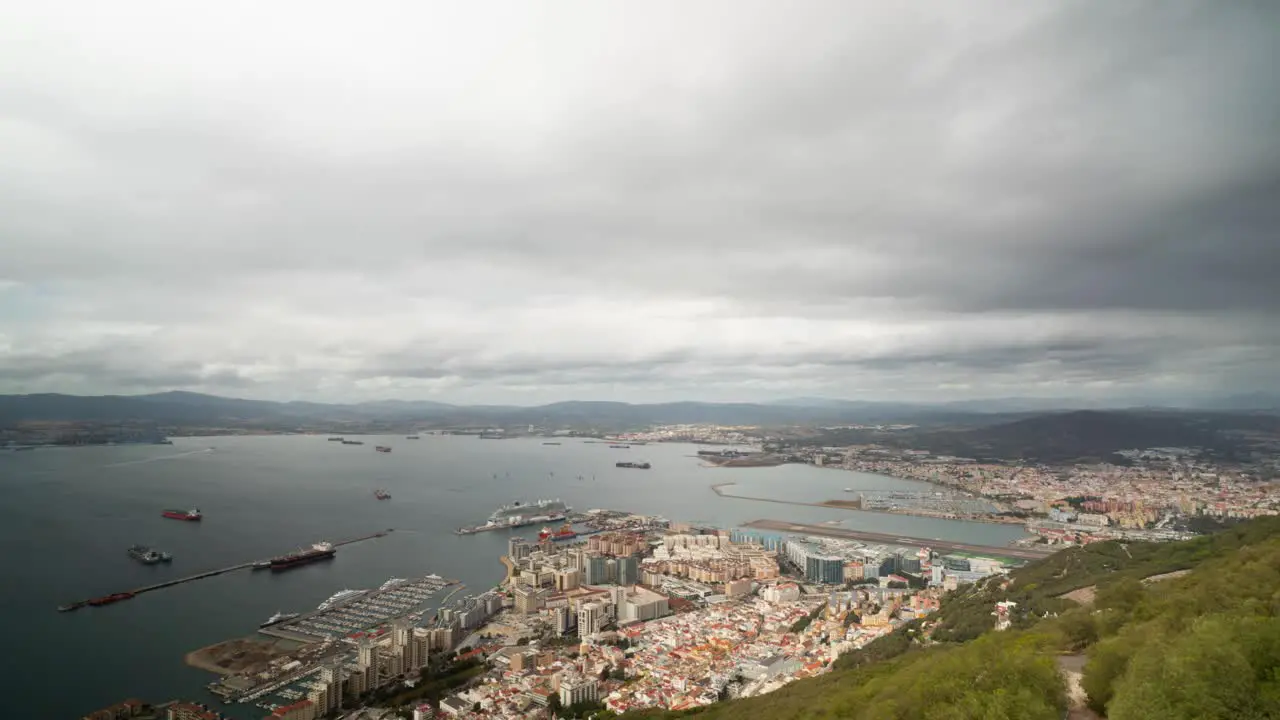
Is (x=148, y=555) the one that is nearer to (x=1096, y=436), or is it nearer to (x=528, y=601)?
(x=528, y=601)

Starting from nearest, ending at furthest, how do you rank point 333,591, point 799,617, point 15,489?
point 799,617
point 333,591
point 15,489

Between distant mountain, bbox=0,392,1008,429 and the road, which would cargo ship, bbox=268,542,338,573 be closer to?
the road

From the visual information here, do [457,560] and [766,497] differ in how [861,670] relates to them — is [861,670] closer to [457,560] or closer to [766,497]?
[457,560]

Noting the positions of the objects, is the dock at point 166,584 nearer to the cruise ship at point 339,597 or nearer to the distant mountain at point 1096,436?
the cruise ship at point 339,597

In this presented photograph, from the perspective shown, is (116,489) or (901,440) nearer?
(116,489)

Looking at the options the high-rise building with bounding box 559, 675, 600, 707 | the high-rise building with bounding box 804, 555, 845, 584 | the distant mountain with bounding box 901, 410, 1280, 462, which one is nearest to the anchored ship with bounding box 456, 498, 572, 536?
the high-rise building with bounding box 804, 555, 845, 584

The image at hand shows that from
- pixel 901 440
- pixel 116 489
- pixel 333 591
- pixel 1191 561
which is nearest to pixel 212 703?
pixel 333 591
